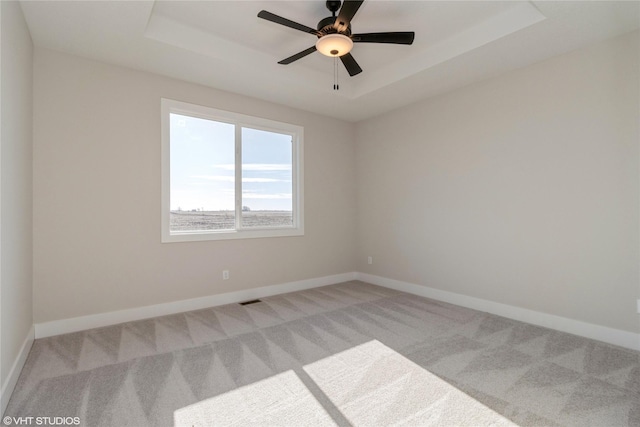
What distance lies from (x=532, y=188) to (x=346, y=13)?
251 cm

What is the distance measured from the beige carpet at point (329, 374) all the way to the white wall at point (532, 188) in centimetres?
48

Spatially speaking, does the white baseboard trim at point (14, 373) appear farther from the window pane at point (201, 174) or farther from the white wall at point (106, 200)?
the window pane at point (201, 174)

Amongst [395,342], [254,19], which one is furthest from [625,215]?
[254,19]

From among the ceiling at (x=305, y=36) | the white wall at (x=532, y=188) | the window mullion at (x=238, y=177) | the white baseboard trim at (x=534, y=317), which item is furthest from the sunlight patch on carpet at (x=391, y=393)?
the ceiling at (x=305, y=36)

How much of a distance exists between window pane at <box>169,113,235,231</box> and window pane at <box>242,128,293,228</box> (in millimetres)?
205

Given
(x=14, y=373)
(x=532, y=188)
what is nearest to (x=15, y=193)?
(x=14, y=373)

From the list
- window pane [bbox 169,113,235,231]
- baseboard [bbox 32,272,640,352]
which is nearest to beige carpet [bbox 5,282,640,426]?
baseboard [bbox 32,272,640,352]

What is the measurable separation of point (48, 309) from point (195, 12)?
3.04 m

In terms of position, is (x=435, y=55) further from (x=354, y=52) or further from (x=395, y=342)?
(x=395, y=342)

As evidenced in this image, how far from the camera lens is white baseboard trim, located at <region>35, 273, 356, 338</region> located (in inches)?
111

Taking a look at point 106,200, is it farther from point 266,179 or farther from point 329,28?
point 329,28

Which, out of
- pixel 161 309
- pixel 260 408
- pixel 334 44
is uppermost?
pixel 334 44

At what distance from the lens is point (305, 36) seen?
300 centimetres

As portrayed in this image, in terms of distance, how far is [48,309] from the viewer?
9.14 feet
